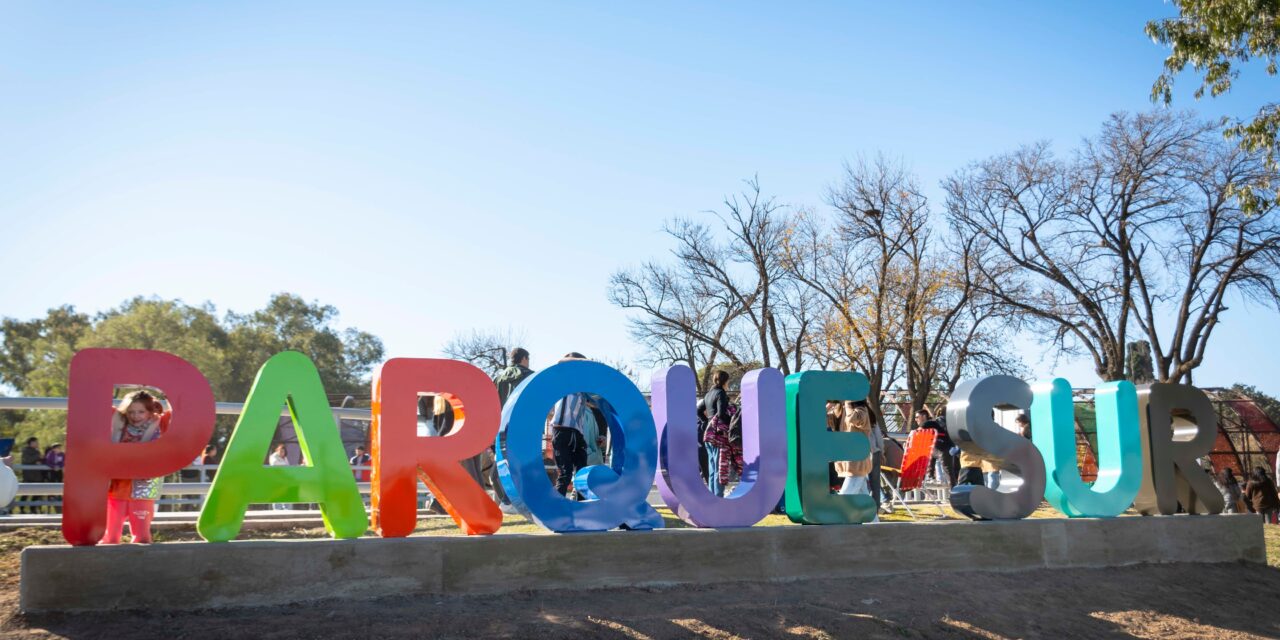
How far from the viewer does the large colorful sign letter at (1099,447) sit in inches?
375

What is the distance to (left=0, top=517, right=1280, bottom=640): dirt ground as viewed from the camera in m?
5.89

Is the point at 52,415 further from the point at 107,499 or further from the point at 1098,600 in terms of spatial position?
the point at 1098,600

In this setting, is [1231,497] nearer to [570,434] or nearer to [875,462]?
[875,462]

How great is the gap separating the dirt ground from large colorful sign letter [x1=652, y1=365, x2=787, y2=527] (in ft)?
2.31

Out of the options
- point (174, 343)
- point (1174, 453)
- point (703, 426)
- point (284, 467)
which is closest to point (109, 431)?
point (284, 467)

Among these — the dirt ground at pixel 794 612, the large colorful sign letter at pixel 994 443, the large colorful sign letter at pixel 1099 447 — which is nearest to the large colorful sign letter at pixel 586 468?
the dirt ground at pixel 794 612

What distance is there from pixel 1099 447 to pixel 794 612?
4.98 metres

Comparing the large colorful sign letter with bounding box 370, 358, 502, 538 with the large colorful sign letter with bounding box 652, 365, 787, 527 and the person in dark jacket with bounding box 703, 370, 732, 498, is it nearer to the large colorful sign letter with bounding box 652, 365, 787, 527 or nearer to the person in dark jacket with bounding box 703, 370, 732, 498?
the large colorful sign letter with bounding box 652, 365, 787, 527

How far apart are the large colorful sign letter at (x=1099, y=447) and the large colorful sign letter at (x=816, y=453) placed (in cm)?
231

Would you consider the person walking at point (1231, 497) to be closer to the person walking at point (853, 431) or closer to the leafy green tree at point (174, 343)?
the person walking at point (853, 431)

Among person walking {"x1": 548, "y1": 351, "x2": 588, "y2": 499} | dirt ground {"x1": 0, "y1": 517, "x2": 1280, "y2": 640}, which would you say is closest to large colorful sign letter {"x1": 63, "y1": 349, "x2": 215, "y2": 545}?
dirt ground {"x1": 0, "y1": 517, "x2": 1280, "y2": 640}

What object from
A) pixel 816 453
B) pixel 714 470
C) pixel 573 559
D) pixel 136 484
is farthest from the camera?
pixel 714 470

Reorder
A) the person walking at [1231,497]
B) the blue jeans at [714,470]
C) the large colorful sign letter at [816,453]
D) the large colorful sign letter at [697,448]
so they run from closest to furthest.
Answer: the large colorful sign letter at [697,448]
the large colorful sign letter at [816,453]
the blue jeans at [714,470]
the person walking at [1231,497]

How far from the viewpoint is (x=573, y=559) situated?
7266 mm
